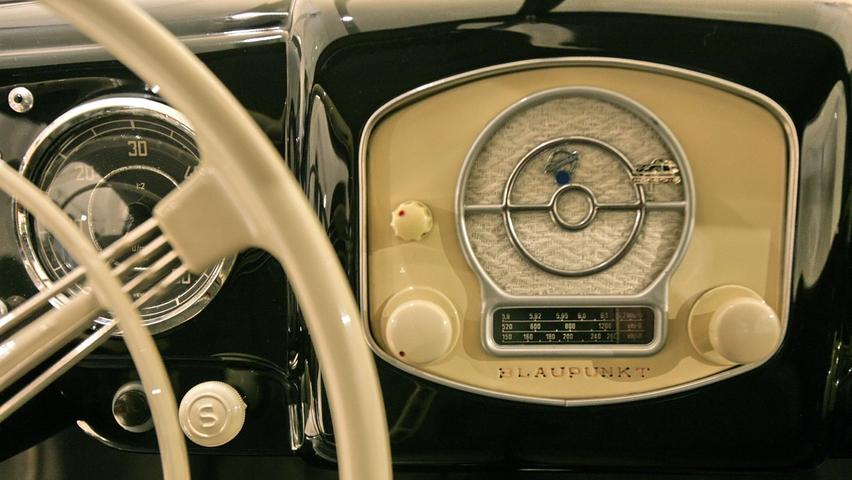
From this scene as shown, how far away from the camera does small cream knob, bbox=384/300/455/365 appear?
21.3 inches

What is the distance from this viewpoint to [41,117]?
2.07 feet

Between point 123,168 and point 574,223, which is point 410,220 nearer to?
point 574,223

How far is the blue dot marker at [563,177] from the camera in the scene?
0.56 m

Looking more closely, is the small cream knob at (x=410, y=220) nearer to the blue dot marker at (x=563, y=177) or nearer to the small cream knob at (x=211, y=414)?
the blue dot marker at (x=563, y=177)

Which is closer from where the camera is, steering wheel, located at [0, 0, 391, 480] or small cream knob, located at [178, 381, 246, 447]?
steering wheel, located at [0, 0, 391, 480]

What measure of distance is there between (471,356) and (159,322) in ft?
1.10

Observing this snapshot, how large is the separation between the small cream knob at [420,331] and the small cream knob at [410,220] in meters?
0.06

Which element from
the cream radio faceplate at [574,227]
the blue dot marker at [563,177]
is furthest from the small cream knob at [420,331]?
the blue dot marker at [563,177]

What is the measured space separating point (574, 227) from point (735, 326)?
17cm

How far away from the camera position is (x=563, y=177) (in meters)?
0.56

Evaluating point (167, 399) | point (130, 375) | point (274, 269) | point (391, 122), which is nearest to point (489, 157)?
point (391, 122)

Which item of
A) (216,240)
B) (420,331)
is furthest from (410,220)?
(216,240)

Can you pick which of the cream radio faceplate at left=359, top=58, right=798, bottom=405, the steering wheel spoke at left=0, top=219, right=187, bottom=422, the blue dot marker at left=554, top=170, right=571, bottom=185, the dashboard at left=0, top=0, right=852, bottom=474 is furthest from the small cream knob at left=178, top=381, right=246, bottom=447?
the blue dot marker at left=554, top=170, right=571, bottom=185

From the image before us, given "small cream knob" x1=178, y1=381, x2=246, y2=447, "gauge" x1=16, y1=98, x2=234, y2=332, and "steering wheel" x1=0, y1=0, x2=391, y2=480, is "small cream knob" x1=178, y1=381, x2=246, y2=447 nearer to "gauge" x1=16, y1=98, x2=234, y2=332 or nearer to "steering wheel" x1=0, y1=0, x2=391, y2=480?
"gauge" x1=16, y1=98, x2=234, y2=332
